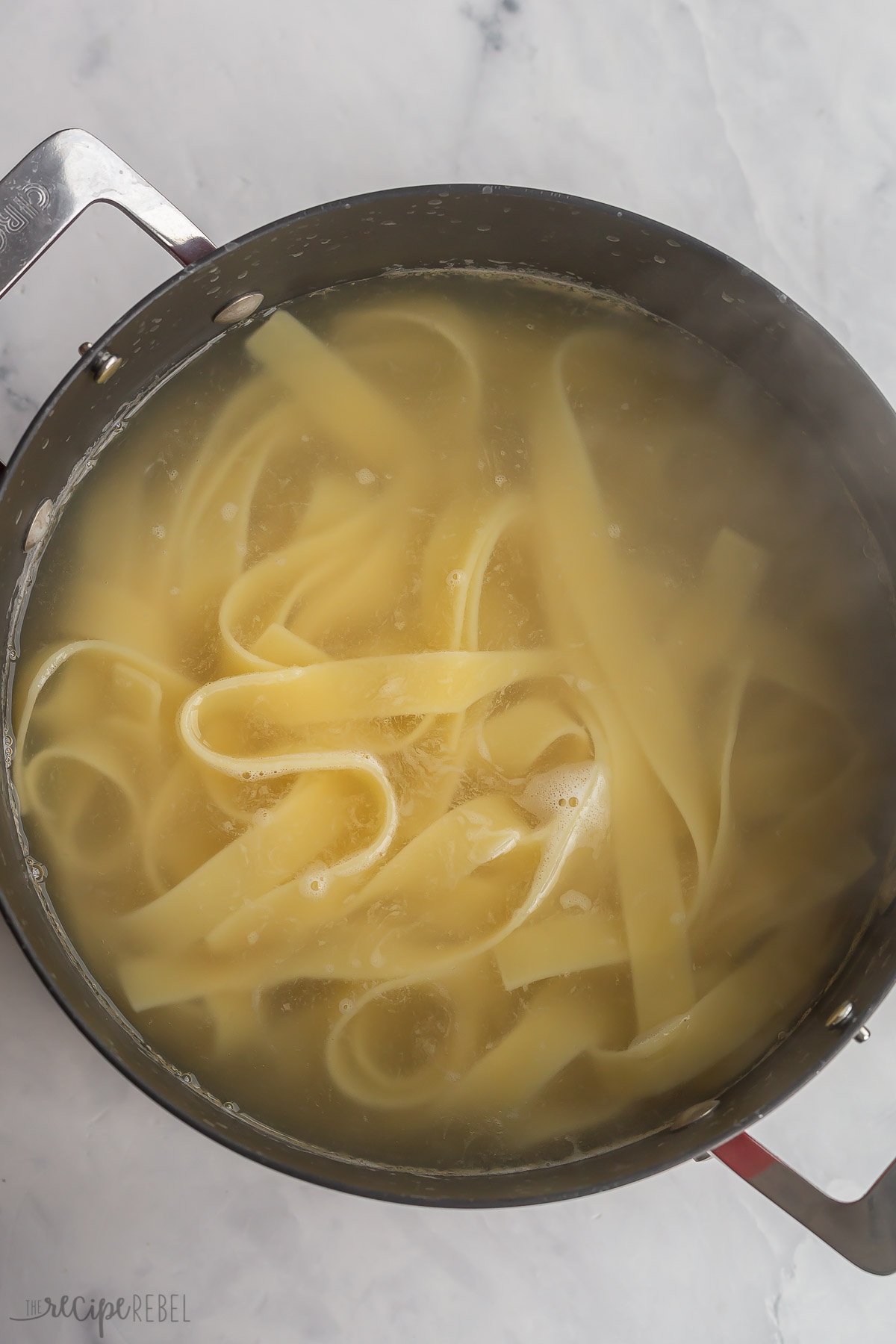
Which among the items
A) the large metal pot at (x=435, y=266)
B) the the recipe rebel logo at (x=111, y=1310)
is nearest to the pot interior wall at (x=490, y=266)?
the large metal pot at (x=435, y=266)

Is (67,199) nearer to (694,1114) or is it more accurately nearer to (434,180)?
(434,180)

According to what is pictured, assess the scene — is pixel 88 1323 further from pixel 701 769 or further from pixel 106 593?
pixel 701 769

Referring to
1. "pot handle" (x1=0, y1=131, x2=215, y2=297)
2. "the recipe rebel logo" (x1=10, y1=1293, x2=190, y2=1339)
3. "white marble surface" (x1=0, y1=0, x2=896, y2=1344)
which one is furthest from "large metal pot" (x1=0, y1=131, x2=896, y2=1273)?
"the recipe rebel logo" (x1=10, y1=1293, x2=190, y2=1339)

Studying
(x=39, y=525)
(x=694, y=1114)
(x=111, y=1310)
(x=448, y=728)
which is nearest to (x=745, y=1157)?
(x=694, y=1114)

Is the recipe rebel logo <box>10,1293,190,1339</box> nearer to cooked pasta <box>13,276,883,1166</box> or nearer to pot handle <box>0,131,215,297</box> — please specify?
cooked pasta <box>13,276,883,1166</box>

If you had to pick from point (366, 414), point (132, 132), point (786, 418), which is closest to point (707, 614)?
point (786, 418)
